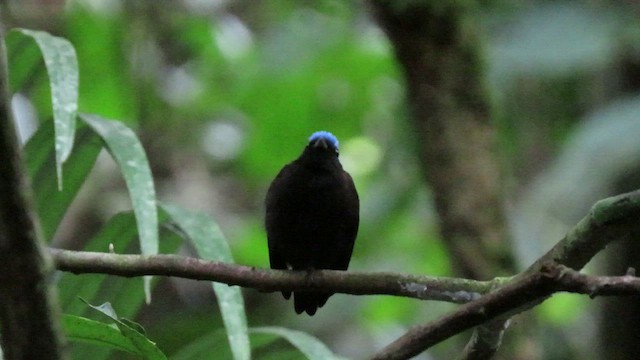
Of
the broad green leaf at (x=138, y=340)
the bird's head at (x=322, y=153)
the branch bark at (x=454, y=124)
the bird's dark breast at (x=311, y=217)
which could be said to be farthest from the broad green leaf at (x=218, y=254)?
the branch bark at (x=454, y=124)

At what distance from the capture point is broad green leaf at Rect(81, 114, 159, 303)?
6.91 ft

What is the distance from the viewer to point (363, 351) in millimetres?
5641

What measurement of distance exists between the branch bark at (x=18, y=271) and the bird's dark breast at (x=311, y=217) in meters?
2.12

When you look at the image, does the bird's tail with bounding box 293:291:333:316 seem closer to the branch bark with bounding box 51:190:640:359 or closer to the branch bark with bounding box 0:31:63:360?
the branch bark with bounding box 51:190:640:359

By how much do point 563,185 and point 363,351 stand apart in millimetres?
2074

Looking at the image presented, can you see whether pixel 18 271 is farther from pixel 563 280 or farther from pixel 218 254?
pixel 218 254

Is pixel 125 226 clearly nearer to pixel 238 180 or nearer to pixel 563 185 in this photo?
pixel 563 185

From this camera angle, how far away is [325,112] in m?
6.12

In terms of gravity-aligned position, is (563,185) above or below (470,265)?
above

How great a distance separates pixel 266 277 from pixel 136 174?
17.3 inches

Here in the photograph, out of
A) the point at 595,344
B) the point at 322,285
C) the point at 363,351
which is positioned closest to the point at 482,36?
the point at 595,344

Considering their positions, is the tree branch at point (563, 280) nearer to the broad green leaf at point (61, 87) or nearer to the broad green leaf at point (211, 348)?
the broad green leaf at point (211, 348)

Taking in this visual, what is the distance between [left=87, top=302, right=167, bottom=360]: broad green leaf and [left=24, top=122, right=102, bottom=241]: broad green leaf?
26.0 inches

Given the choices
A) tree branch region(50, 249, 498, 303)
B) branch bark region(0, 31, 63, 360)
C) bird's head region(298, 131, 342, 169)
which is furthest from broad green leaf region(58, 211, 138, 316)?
branch bark region(0, 31, 63, 360)
